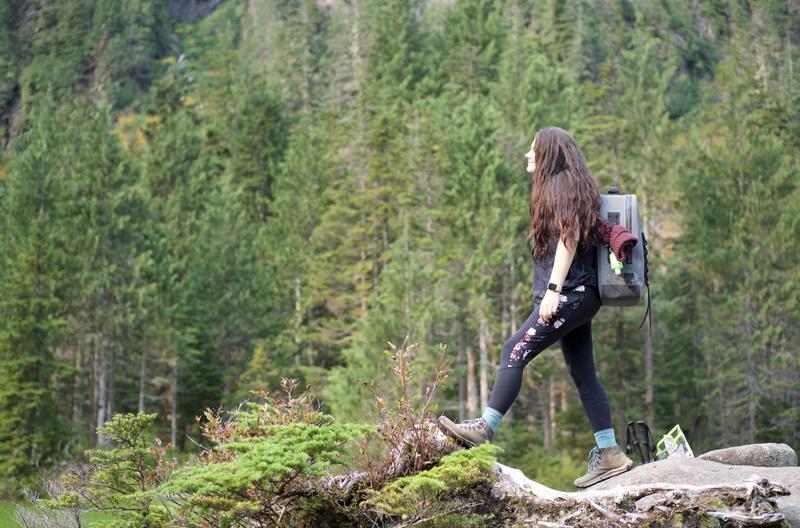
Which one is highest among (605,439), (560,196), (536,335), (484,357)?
(560,196)

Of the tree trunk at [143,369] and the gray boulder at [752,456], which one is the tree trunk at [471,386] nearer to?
the tree trunk at [143,369]

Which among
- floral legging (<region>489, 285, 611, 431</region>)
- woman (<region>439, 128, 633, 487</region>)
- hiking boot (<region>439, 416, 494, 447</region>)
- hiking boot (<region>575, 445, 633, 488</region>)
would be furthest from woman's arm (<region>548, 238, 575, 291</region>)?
hiking boot (<region>575, 445, 633, 488</region>)

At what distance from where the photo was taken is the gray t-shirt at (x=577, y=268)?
577cm

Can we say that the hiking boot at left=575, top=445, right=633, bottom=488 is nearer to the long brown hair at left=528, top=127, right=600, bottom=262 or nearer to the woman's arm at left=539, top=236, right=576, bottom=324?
the woman's arm at left=539, top=236, right=576, bottom=324

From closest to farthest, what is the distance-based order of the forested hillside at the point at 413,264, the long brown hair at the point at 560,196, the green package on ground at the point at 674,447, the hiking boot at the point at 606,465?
the long brown hair at the point at 560,196, the hiking boot at the point at 606,465, the green package on ground at the point at 674,447, the forested hillside at the point at 413,264

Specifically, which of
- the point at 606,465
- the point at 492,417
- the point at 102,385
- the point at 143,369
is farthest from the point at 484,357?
the point at 492,417

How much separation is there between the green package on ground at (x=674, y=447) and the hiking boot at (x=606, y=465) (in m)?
1.00

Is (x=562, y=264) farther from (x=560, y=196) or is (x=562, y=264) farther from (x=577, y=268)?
(x=560, y=196)

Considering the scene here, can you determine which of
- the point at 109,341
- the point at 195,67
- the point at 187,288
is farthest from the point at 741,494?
the point at 195,67

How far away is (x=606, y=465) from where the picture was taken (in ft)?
20.0

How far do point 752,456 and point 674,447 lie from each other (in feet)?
1.70

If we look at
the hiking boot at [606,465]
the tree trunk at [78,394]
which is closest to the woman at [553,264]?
the hiking boot at [606,465]

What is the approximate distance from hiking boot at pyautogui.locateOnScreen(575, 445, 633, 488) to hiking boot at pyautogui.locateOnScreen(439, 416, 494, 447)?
0.78 m

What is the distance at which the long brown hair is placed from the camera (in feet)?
18.7
